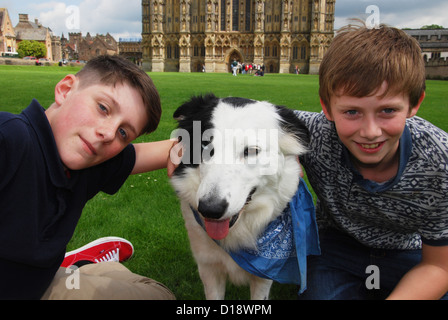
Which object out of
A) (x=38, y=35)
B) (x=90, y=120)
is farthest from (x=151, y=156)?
(x=38, y=35)

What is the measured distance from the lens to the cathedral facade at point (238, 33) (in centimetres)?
6731

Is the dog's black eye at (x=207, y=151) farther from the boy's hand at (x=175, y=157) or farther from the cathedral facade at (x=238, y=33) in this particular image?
the cathedral facade at (x=238, y=33)

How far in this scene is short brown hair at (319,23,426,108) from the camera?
78.2 inches

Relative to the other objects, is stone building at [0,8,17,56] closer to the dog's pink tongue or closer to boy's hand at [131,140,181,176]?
boy's hand at [131,140,181,176]

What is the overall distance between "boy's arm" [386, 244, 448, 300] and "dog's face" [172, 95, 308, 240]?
1.02 m

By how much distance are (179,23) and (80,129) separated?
7598cm

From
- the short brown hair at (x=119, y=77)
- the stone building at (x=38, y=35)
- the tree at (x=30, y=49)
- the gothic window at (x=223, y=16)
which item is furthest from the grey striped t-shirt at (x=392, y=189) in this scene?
the stone building at (x=38, y=35)

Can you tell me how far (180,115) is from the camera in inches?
106

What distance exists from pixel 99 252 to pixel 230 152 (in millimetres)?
2027

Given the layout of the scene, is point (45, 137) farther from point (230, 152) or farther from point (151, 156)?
point (230, 152)

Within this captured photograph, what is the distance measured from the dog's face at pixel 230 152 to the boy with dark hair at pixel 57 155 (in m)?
0.34

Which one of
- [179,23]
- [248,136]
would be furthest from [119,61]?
[179,23]

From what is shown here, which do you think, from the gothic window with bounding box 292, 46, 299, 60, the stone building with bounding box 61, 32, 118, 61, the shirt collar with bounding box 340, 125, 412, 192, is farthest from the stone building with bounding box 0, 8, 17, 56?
the shirt collar with bounding box 340, 125, 412, 192
